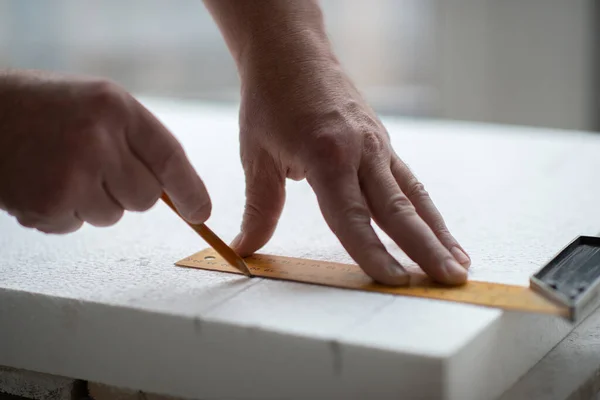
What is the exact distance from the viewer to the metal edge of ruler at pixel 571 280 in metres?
1.04

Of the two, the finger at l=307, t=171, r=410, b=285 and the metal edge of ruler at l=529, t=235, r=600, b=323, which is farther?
the finger at l=307, t=171, r=410, b=285

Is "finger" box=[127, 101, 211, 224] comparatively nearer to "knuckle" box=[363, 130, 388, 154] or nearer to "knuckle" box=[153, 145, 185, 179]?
"knuckle" box=[153, 145, 185, 179]

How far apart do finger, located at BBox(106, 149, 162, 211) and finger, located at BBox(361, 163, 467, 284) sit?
0.36 meters

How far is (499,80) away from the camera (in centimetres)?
421

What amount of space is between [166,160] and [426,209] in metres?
0.47

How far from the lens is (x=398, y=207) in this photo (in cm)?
123

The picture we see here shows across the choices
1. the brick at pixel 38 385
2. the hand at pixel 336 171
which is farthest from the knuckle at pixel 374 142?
the brick at pixel 38 385

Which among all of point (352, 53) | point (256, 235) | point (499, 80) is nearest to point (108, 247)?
point (256, 235)

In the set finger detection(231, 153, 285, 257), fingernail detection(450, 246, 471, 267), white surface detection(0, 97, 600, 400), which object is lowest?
white surface detection(0, 97, 600, 400)

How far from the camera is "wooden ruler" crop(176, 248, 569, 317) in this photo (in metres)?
1.09

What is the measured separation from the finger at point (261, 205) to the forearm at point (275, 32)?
216 mm

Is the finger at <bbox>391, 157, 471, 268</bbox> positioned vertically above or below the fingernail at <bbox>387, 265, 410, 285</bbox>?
above

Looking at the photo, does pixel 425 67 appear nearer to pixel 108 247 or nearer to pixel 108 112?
pixel 108 247

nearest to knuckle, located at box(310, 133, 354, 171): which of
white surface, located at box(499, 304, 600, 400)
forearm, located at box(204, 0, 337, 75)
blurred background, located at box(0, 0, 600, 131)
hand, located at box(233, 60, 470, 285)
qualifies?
hand, located at box(233, 60, 470, 285)
